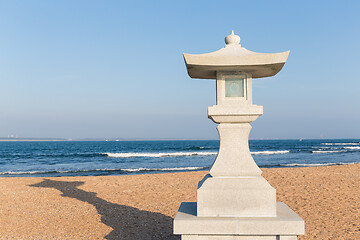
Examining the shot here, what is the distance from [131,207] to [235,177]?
181 inches

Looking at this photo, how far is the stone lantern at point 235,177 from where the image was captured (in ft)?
12.8

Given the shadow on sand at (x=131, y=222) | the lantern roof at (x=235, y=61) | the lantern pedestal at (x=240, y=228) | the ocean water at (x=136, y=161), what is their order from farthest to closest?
the ocean water at (x=136, y=161) → the shadow on sand at (x=131, y=222) → the lantern roof at (x=235, y=61) → the lantern pedestal at (x=240, y=228)

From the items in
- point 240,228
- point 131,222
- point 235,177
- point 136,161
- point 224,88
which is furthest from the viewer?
point 136,161

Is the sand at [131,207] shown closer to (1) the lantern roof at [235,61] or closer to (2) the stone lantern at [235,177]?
(2) the stone lantern at [235,177]

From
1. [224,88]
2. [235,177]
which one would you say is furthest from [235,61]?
[235,177]

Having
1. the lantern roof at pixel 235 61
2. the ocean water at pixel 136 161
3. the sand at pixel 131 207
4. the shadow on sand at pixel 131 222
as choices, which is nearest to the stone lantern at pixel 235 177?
the lantern roof at pixel 235 61

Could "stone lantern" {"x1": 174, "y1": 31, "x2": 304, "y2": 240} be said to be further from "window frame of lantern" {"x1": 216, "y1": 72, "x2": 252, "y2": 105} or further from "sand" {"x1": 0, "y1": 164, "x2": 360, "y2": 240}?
"sand" {"x1": 0, "y1": 164, "x2": 360, "y2": 240}

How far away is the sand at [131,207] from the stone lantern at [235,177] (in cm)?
200

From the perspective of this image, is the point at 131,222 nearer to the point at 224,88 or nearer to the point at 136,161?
the point at 224,88

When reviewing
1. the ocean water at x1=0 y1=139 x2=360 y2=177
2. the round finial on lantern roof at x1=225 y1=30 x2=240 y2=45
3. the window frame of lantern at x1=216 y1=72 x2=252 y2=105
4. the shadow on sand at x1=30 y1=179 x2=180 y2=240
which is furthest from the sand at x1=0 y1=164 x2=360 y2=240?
the ocean water at x1=0 y1=139 x2=360 y2=177

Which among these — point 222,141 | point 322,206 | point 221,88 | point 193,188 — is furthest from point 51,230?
point 322,206

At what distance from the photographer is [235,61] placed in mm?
4133

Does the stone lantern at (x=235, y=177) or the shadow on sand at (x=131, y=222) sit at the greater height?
the stone lantern at (x=235, y=177)

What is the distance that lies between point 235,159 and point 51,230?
428 centimetres
